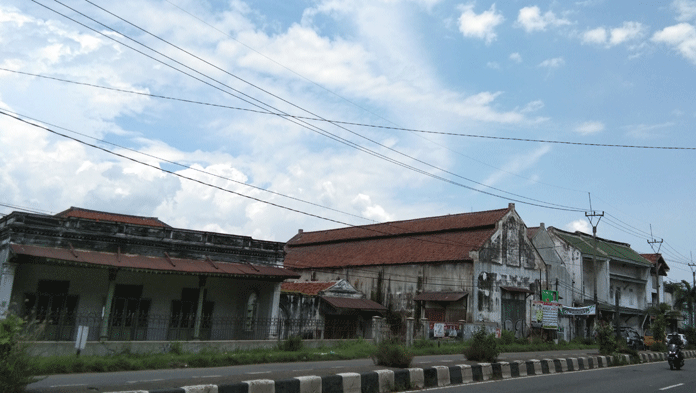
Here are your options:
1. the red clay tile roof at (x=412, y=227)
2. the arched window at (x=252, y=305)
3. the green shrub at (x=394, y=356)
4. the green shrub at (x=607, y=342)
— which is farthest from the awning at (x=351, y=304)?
the green shrub at (x=394, y=356)

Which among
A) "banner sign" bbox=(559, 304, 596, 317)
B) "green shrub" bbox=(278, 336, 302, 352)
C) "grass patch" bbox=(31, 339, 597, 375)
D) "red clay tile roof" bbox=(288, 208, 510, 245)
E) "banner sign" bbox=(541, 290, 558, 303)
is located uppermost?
"red clay tile roof" bbox=(288, 208, 510, 245)

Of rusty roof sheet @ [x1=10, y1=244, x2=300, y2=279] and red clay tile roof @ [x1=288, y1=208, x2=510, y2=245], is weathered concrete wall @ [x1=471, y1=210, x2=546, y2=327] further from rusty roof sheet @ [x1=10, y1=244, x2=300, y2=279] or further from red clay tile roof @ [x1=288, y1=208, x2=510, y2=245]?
rusty roof sheet @ [x1=10, y1=244, x2=300, y2=279]

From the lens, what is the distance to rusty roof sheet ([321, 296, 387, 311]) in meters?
29.2

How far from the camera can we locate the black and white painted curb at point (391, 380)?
8365 mm

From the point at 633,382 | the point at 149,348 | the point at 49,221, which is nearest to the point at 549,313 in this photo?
the point at 633,382

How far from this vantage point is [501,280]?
109 ft

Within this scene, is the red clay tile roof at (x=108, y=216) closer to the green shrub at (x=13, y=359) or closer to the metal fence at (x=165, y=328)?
the metal fence at (x=165, y=328)

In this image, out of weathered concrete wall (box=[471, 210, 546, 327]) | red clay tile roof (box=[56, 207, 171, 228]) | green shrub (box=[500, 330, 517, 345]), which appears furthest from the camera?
weathered concrete wall (box=[471, 210, 546, 327])

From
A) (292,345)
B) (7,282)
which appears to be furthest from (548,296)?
(7,282)

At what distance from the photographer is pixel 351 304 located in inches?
1192

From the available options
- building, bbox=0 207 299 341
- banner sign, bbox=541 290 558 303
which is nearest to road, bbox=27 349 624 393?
building, bbox=0 207 299 341

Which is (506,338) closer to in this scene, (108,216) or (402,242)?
(402,242)

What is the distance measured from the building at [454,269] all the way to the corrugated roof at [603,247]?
9911mm

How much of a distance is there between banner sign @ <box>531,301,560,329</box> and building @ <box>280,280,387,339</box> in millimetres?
→ 10478
